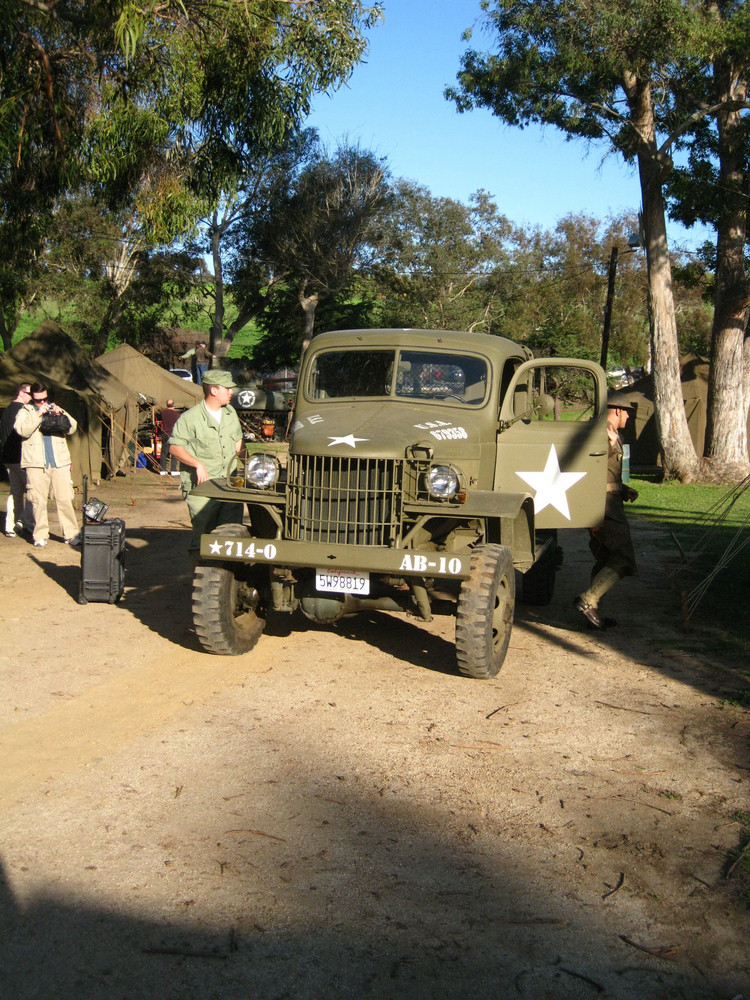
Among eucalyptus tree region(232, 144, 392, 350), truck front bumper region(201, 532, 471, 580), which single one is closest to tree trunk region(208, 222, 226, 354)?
eucalyptus tree region(232, 144, 392, 350)

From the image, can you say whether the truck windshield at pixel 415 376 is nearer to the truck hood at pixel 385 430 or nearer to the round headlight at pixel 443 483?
the truck hood at pixel 385 430

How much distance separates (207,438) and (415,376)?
68.2 inches

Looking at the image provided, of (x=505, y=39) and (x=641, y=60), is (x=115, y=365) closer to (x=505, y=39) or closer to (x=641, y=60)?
(x=505, y=39)

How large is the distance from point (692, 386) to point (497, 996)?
2269cm

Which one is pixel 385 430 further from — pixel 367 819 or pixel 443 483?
pixel 367 819

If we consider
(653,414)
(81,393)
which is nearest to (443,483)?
(81,393)

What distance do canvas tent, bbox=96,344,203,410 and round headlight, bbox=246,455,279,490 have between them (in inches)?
698

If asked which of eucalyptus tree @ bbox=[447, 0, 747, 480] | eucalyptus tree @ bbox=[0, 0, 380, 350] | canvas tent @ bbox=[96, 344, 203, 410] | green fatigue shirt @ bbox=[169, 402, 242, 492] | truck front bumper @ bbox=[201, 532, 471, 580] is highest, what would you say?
eucalyptus tree @ bbox=[447, 0, 747, 480]

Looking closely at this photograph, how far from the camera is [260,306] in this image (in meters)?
41.4

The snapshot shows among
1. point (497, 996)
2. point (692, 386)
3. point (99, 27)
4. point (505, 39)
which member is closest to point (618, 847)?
point (497, 996)

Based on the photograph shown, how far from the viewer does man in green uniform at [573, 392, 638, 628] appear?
8102 millimetres

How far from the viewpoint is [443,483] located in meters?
6.46

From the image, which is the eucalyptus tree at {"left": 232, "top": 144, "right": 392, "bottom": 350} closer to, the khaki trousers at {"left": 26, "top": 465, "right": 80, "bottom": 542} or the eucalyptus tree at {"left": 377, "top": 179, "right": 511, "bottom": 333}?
the eucalyptus tree at {"left": 377, "top": 179, "right": 511, "bottom": 333}

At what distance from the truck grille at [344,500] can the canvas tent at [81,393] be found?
11.3 metres
